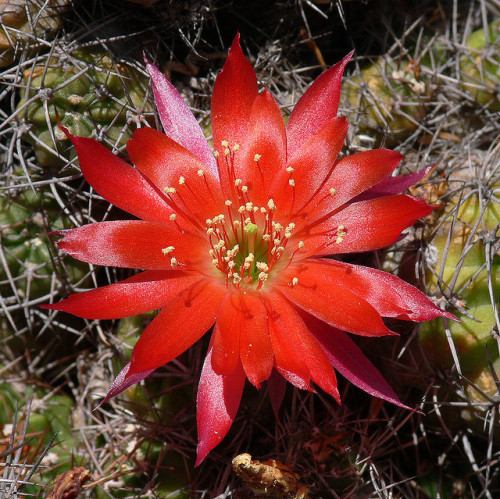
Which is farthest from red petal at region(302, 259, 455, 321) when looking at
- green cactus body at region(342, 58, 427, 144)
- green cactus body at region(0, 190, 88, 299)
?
green cactus body at region(0, 190, 88, 299)

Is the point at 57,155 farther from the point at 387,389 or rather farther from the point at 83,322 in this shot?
the point at 387,389

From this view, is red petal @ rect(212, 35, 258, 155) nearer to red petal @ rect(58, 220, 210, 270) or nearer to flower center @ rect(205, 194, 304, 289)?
flower center @ rect(205, 194, 304, 289)

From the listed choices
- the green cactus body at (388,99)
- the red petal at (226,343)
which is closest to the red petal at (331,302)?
the red petal at (226,343)

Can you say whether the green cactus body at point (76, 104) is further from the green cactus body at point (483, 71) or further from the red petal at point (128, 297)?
the green cactus body at point (483, 71)

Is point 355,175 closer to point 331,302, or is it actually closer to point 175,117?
point 331,302

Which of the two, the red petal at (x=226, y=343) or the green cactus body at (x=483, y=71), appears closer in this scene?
the red petal at (x=226, y=343)

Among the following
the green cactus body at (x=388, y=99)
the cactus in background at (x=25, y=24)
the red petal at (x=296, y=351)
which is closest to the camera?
the red petal at (x=296, y=351)

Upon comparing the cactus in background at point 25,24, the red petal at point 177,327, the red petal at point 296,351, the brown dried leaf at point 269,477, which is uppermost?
the cactus in background at point 25,24
